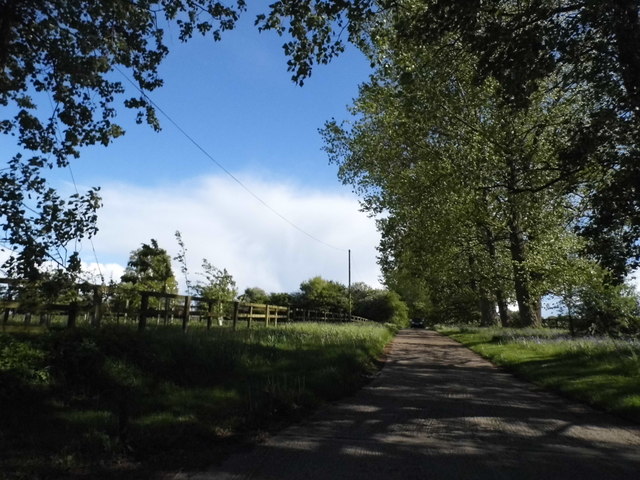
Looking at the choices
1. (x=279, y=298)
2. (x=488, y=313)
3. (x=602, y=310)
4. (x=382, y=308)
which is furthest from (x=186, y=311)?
(x=279, y=298)

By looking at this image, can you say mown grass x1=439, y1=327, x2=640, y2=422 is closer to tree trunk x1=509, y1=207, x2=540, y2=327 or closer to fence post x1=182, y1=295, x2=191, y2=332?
tree trunk x1=509, y1=207, x2=540, y2=327

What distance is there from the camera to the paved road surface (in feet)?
15.7

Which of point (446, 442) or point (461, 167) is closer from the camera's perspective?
point (446, 442)

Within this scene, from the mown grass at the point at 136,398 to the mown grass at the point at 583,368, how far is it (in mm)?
4350

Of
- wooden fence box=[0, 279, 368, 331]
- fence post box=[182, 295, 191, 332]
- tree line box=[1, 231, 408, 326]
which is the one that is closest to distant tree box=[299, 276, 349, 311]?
tree line box=[1, 231, 408, 326]

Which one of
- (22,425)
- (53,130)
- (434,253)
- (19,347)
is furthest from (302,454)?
(434,253)

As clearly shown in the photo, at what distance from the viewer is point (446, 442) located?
19.3ft

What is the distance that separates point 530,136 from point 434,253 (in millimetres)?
8430

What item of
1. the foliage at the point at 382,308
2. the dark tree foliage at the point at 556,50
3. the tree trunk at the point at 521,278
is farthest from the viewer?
the foliage at the point at 382,308

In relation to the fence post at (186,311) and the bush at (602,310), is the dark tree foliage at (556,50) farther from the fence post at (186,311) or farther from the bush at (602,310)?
the bush at (602,310)

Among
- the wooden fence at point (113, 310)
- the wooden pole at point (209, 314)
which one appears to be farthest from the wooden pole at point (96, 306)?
the wooden pole at point (209, 314)

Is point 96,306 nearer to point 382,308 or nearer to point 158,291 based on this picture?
point 158,291

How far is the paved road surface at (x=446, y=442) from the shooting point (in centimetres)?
478

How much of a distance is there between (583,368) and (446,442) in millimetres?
7865
